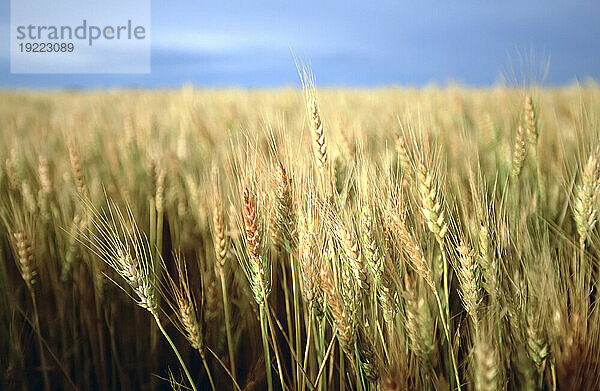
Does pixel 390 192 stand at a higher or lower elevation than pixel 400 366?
higher

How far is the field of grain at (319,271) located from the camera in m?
1.05

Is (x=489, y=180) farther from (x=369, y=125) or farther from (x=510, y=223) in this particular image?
(x=369, y=125)

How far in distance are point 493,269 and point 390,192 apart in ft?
0.92

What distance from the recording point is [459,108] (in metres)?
4.13

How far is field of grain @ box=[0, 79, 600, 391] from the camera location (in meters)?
1.05

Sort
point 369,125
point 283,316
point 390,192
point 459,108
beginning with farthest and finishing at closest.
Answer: point 459,108, point 369,125, point 283,316, point 390,192

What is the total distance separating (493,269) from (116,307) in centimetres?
133

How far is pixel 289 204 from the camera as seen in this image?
1147mm

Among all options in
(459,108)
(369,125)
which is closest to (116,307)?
(369,125)

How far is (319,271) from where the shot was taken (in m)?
1.08

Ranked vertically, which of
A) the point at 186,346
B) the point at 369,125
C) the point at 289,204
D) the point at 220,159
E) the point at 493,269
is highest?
the point at 369,125

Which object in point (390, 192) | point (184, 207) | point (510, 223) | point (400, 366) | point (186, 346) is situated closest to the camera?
point (400, 366)

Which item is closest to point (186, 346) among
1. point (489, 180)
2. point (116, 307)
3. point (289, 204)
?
point (116, 307)

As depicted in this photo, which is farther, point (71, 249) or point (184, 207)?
point (184, 207)
